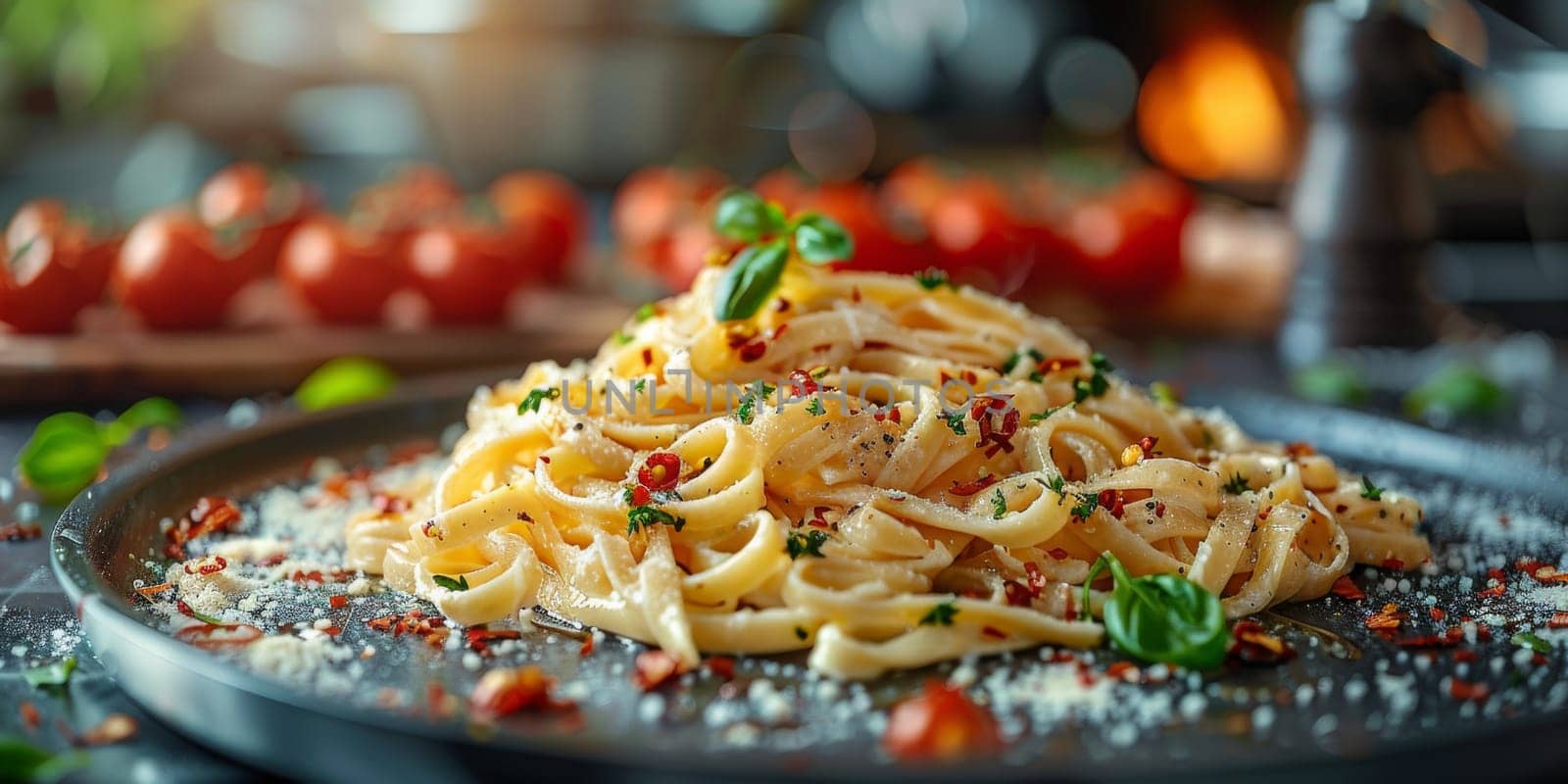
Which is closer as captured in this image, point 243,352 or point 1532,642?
point 1532,642

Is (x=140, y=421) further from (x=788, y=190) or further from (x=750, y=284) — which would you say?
(x=788, y=190)

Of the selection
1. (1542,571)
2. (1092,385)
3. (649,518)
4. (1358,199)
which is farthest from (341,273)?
(1542,571)

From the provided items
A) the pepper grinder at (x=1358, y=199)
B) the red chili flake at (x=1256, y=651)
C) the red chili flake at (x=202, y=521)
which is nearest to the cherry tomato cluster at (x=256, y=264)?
the red chili flake at (x=202, y=521)

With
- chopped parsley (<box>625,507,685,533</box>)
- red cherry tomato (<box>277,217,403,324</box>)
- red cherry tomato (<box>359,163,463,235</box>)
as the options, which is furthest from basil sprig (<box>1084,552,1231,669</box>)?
red cherry tomato (<box>359,163,463,235</box>)

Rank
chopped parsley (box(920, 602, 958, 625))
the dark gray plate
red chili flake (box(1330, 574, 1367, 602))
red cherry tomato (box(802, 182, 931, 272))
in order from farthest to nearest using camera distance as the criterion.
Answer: red cherry tomato (box(802, 182, 931, 272)), red chili flake (box(1330, 574, 1367, 602)), chopped parsley (box(920, 602, 958, 625)), the dark gray plate

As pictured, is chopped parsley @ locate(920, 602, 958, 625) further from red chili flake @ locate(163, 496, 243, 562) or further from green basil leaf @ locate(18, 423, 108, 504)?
green basil leaf @ locate(18, 423, 108, 504)
